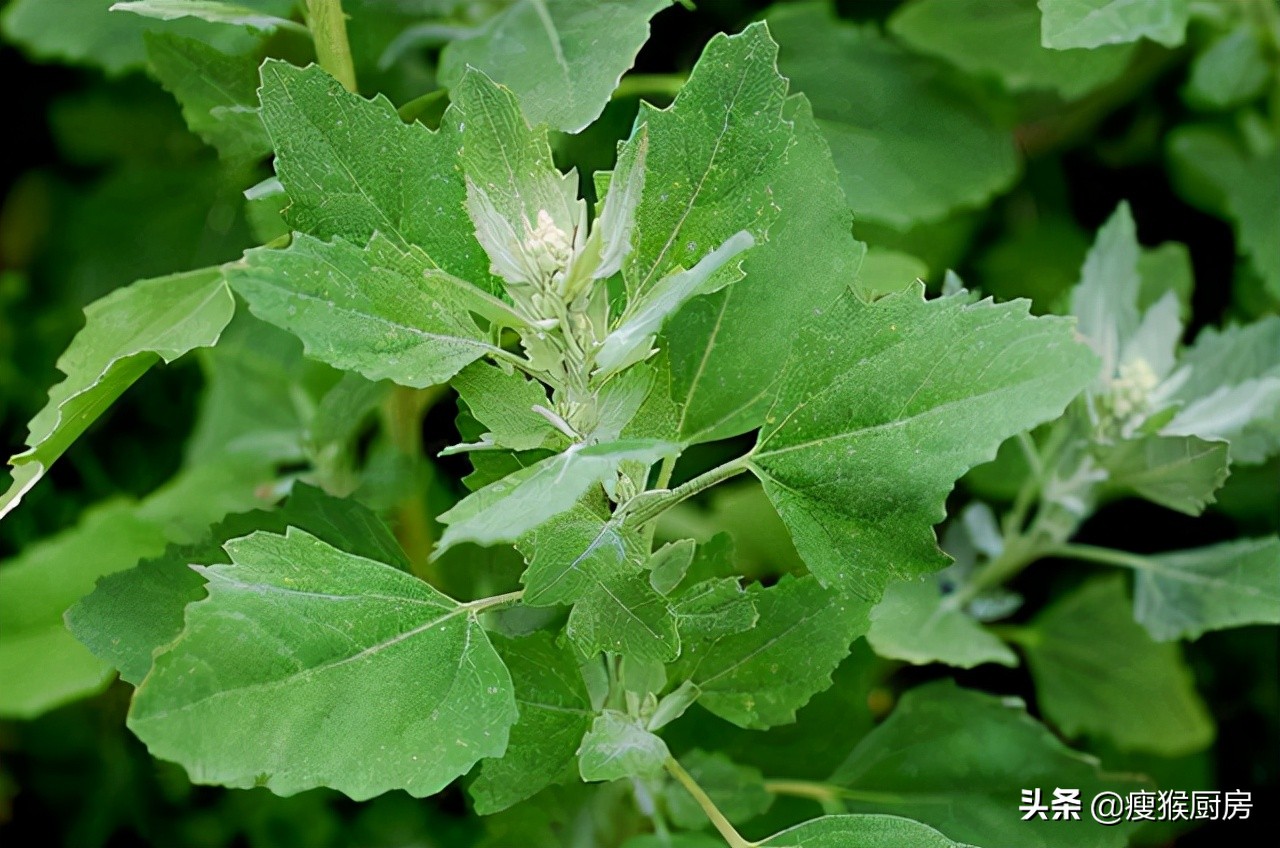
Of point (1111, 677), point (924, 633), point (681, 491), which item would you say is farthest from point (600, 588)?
point (1111, 677)

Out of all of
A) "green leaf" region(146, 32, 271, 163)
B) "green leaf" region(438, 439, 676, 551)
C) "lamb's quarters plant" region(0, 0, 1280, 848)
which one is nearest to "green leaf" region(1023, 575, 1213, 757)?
"lamb's quarters plant" region(0, 0, 1280, 848)

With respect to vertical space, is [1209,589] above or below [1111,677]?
above

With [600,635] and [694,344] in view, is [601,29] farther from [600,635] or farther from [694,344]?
[600,635]

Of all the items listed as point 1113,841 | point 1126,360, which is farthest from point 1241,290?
point 1113,841

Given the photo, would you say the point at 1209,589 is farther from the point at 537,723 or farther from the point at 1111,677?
the point at 537,723

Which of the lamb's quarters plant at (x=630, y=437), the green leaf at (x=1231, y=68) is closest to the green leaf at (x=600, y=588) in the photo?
the lamb's quarters plant at (x=630, y=437)

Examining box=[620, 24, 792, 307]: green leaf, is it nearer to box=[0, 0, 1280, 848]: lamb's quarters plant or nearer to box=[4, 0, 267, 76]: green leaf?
box=[0, 0, 1280, 848]: lamb's quarters plant
